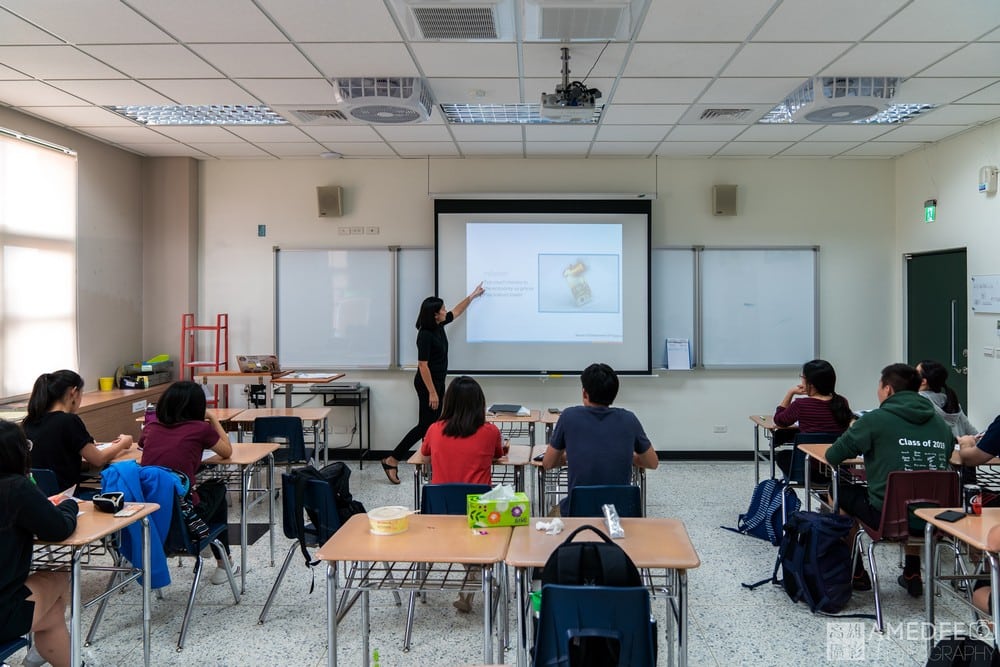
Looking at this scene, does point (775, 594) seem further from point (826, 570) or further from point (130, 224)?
point (130, 224)

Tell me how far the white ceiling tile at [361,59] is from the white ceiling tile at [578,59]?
25cm

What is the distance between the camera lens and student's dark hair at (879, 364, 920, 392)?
3.27 metres

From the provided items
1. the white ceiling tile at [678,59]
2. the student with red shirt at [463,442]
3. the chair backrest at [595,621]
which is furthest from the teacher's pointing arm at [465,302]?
the chair backrest at [595,621]

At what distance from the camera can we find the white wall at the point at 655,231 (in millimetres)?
6355

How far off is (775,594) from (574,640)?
2.11 meters

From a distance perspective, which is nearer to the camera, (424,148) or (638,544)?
(638,544)

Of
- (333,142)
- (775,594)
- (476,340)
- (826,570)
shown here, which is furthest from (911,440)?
(333,142)

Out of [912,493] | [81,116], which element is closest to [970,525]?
[912,493]

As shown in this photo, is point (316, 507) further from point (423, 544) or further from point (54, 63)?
point (54, 63)

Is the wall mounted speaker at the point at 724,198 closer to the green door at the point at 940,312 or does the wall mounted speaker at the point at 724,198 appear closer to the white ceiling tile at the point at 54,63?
the green door at the point at 940,312

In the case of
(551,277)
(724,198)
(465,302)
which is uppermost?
(724,198)

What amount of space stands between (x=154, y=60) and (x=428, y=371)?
299 cm

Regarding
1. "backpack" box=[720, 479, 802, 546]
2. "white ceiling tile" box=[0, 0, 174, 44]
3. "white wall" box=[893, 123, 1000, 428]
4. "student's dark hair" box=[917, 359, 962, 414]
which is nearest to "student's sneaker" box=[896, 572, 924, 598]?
"backpack" box=[720, 479, 802, 546]

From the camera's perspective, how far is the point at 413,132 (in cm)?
539
